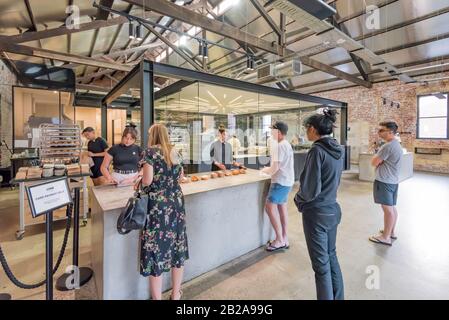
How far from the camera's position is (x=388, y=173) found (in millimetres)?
2967

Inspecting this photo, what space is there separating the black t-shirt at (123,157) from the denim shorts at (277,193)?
1.75m

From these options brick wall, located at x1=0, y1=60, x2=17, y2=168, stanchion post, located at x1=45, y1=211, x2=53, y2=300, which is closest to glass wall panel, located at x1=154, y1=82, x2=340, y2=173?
stanchion post, located at x1=45, y1=211, x2=53, y2=300

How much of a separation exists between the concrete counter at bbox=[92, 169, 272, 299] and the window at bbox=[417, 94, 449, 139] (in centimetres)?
934

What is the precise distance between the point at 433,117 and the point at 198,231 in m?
10.6

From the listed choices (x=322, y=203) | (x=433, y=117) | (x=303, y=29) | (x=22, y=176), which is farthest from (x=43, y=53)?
(x=433, y=117)

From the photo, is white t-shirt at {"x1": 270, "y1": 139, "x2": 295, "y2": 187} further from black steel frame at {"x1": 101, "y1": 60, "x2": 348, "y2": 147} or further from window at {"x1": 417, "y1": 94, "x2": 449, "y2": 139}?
window at {"x1": 417, "y1": 94, "x2": 449, "y2": 139}

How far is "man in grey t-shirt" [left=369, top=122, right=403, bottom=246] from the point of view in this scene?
2.90m

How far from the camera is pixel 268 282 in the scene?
2246 millimetres

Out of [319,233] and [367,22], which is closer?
[319,233]

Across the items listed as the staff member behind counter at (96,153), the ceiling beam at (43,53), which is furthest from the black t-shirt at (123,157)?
the ceiling beam at (43,53)
